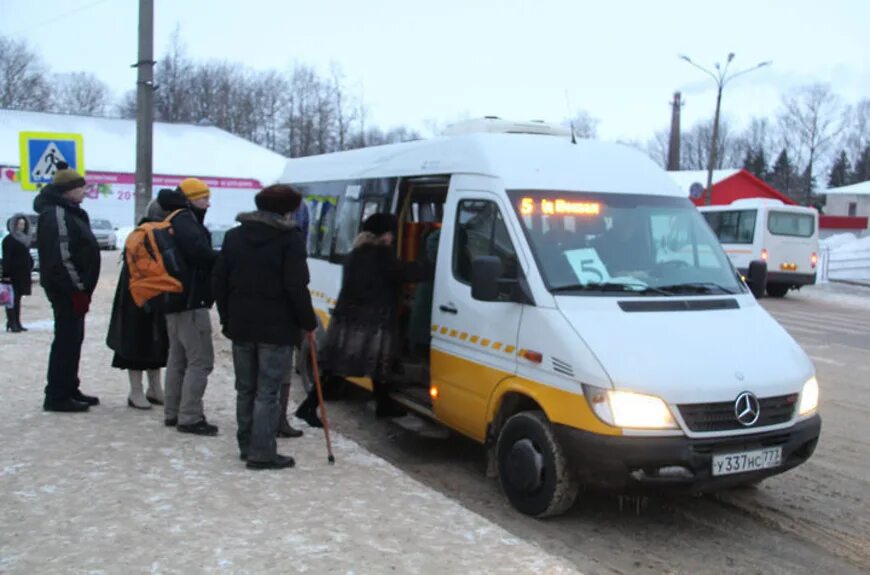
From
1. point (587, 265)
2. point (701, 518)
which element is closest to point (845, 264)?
point (701, 518)

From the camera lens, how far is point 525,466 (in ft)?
18.5

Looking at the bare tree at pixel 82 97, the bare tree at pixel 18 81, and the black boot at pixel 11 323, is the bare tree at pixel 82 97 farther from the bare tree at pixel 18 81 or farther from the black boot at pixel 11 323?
the black boot at pixel 11 323

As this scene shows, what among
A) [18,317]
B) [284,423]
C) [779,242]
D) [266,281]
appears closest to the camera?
[266,281]

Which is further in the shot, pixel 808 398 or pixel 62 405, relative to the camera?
pixel 62 405

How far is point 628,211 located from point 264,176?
44089 mm

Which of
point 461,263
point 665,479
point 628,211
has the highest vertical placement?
point 628,211

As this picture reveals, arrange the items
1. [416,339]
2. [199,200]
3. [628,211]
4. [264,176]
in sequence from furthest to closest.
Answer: [264,176] < [416,339] < [199,200] < [628,211]

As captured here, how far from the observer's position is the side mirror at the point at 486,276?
5.74 m

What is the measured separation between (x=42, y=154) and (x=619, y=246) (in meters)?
9.16

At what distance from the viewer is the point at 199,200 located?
6.88 meters

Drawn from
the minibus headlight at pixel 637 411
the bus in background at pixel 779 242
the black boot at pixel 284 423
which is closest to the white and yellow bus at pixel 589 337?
the minibus headlight at pixel 637 411

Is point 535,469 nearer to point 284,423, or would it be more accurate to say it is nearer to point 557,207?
point 557,207

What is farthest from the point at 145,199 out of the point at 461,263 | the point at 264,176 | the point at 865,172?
the point at 865,172

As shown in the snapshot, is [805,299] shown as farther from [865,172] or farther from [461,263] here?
[865,172]
